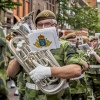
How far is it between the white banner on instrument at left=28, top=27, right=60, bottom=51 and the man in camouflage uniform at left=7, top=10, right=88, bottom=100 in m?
0.21

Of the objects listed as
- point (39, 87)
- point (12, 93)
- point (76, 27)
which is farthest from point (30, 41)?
point (76, 27)

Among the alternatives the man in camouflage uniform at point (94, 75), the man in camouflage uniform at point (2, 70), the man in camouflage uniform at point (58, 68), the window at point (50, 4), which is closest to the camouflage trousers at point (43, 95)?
the man in camouflage uniform at point (58, 68)

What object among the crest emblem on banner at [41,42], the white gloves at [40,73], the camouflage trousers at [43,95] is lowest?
the camouflage trousers at [43,95]

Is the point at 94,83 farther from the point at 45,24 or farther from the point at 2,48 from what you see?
the point at 2,48

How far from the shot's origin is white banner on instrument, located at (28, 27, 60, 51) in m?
3.59

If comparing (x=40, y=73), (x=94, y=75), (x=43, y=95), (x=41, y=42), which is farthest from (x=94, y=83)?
(x=41, y=42)

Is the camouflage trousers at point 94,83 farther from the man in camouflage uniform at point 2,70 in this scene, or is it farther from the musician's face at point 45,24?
the man in camouflage uniform at point 2,70

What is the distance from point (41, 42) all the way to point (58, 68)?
30cm

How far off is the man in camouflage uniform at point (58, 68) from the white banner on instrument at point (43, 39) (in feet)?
0.68

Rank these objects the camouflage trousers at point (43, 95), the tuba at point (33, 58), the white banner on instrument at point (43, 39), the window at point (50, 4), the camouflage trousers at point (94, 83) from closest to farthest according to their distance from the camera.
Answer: the white banner on instrument at point (43, 39) → the tuba at point (33, 58) → the camouflage trousers at point (43, 95) → the camouflage trousers at point (94, 83) → the window at point (50, 4)

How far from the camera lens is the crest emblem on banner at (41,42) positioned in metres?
3.63

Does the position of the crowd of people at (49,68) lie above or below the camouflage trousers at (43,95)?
above

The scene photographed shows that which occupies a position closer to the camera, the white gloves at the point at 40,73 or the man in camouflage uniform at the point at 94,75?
the white gloves at the point at 40,73

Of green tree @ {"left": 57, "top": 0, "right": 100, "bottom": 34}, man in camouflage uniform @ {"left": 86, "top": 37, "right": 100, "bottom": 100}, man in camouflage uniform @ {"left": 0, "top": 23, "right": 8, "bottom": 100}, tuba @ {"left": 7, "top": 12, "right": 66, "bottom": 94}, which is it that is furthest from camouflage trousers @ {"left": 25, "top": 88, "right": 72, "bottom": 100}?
green tree @ {"left": 57, "top": 0, "right": 100, "bottom": 34}
